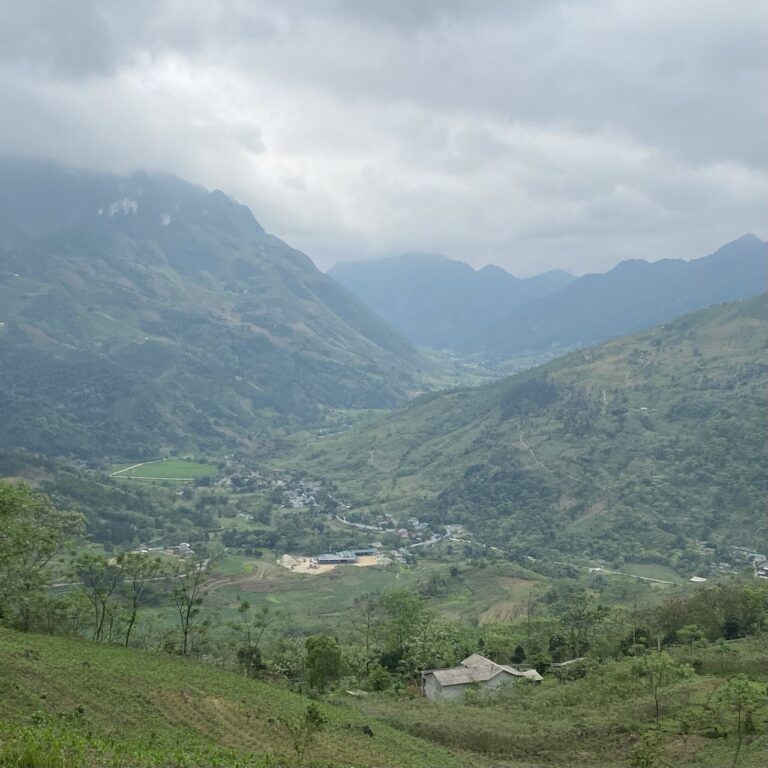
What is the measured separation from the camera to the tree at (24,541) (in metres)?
35.6

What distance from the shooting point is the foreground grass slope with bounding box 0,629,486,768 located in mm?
20016

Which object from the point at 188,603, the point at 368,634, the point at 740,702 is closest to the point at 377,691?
the point at 368,634

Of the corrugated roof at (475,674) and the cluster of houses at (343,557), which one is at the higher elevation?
the corrugated roof at (475,674)

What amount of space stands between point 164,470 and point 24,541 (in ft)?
446

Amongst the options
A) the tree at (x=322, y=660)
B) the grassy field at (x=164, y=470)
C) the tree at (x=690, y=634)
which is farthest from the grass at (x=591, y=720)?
the grassy field at (x=164, y=470)

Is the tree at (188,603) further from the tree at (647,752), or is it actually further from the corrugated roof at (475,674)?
the tree at (647,752)

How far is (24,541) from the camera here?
36.5m

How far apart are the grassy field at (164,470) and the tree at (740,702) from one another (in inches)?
5660

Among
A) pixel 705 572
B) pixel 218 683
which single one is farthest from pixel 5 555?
pixel 705 572

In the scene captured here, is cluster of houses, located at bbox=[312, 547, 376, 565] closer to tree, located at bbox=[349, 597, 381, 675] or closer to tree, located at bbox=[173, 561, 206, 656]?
tree, located at bbox=[349, 597, 381, 675]

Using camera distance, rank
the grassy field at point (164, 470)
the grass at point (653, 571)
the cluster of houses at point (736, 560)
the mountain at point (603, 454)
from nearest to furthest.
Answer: the cluster of houses at point (736, 560) < the grass at point (653, 571) < the mountain at point (603, 454) < the grassy field at point (164, 470)

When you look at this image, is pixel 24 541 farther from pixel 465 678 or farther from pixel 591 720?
pixel 591 720

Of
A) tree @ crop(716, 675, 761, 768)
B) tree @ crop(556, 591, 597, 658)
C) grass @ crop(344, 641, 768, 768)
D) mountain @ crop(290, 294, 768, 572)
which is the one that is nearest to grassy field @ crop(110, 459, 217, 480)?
mountain @ crop(290, 294, 768, 572)

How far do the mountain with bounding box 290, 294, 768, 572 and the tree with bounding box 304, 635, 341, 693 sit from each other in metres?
68.0
